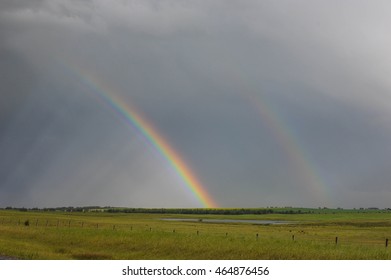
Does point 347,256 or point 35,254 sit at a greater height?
point 35,254

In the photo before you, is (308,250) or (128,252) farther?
(128,252)

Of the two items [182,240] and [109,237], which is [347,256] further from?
[109,237]

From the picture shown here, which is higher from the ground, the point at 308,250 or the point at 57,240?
the point at 57,240

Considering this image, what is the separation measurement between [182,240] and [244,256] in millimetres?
8385

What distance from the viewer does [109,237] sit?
151 feet

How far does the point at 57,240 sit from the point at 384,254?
2994 centimetres
